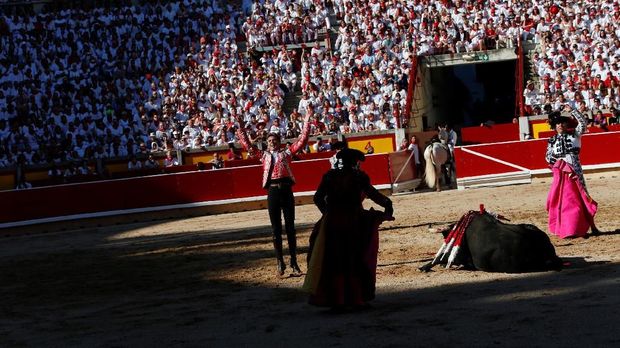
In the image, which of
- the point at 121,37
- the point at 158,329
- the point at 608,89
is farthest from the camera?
the point at 121,37

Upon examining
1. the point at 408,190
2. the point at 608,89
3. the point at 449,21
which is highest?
the point at 449,21

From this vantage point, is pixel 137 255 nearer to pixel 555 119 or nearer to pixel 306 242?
pixel 306 242

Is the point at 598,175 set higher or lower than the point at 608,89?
lower

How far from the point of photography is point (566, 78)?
95.6ft

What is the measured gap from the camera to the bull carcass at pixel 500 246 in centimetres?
1049

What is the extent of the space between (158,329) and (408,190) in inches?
677

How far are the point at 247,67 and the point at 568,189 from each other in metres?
20.5

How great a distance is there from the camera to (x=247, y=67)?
32812 millimetres

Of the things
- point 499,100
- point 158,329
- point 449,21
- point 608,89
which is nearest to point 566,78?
point 608,89

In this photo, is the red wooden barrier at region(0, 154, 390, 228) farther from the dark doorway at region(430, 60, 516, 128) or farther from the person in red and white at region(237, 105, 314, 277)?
the person in red and white at region(237, 105, 314, 277)

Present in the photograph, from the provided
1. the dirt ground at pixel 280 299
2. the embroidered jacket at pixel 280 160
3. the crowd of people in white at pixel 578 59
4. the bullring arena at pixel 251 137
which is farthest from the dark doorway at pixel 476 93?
the embroidered jacket at pixel 280 160

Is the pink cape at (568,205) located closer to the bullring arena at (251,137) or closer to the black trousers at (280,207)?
the bullring arena at (251,137)

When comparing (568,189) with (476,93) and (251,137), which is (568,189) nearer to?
(251,137)

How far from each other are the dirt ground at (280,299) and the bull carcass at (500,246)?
0.13 m
